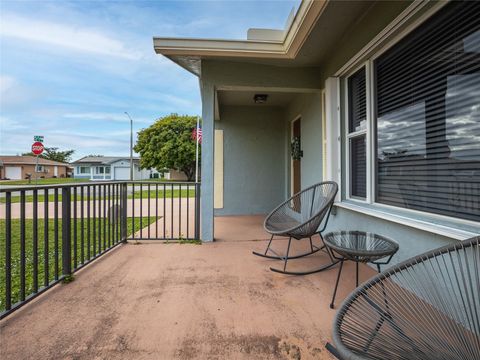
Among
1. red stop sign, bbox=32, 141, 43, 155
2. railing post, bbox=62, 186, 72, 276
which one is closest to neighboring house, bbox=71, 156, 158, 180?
red stop sign, bbox=32, 141, 43, 155

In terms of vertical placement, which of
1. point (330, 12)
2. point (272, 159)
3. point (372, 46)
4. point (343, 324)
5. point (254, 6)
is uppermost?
point (254, 6)

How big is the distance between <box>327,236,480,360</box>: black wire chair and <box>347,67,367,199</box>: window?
171 cm

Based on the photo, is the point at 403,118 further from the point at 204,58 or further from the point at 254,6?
the point at 254,6

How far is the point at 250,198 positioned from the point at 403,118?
3773mm

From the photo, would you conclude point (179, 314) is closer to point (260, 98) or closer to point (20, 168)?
point (260, 98)

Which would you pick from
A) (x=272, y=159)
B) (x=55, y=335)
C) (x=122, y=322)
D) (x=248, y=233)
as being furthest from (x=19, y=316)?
(x=272, y=159)

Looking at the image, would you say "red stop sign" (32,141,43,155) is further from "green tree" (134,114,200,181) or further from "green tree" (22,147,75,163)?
"green tree" (22,147,75,163)

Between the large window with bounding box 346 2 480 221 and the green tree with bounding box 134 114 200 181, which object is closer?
the large window with bounding box 346 2 480 221

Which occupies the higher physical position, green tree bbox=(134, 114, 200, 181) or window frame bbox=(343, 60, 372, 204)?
green tree bbox=(134, 114, 200, 181)

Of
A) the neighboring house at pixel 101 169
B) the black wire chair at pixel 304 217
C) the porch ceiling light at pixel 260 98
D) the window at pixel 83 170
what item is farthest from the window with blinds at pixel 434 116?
the window at pixel 83 170

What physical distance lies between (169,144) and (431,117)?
69.5ft

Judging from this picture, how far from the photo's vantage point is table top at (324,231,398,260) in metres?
1.58

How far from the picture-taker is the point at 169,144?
70.7 ft

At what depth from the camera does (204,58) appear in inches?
128
